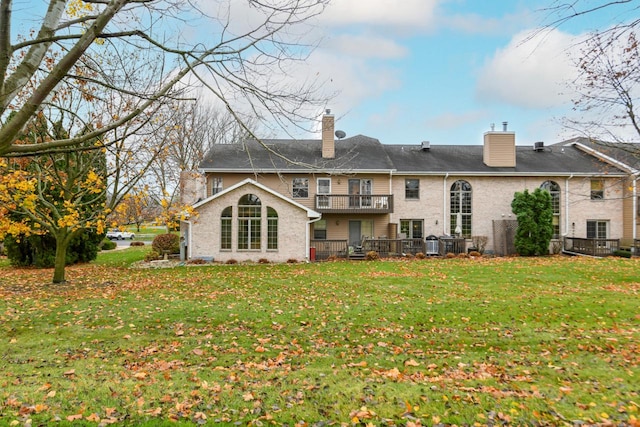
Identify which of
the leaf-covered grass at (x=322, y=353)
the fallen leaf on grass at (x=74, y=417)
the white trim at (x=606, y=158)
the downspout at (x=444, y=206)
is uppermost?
the white trim at (x=606, y=158)

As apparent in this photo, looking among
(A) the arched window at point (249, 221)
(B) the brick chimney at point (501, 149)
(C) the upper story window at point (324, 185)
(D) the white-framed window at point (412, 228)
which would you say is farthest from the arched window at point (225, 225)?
(B) the brick chimney at point (501, 149)

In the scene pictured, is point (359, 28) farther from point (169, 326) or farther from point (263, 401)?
point (169, 326)

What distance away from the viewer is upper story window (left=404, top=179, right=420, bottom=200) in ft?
86.5

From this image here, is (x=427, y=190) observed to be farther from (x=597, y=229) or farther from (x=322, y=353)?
(x=322, y=353)

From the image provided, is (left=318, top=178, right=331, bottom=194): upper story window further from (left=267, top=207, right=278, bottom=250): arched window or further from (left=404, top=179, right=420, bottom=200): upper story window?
(left=404, top=179, right=420, bottom=200): upper story window

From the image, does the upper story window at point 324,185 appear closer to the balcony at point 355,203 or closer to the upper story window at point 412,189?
the balcony at point 355,203

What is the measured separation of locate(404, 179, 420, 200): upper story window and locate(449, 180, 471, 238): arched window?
7.66ft

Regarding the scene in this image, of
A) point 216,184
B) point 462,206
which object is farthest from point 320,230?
point 462,206

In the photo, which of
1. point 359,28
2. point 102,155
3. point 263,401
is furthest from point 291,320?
point 102,155

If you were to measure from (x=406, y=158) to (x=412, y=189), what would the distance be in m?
2.67

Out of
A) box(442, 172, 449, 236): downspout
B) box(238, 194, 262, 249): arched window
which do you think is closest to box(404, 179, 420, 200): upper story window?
box(442, 172, 449, 236): downspout

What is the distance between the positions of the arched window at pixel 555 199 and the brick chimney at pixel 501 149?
2516 mm

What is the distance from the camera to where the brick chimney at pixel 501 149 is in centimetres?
2703

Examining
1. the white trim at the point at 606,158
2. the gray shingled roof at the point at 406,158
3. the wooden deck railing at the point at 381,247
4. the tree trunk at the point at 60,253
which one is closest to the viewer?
the tree trunk at the point at 60,253
